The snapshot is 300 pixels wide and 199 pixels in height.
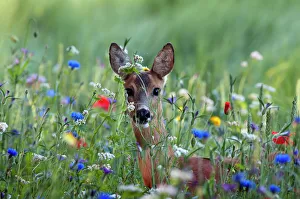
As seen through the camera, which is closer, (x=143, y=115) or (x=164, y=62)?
(x=143, y=115)

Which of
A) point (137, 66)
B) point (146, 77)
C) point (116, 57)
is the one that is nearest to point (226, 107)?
point (137, 66)

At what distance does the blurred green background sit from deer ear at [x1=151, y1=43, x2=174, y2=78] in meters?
2.03

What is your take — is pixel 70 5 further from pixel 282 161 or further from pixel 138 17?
pixel 282 161

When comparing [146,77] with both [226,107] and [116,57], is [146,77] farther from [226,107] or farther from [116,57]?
[226,107]

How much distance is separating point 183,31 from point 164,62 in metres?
3.78

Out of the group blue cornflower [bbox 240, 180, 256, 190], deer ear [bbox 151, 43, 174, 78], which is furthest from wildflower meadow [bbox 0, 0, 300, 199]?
blue cornflower [bbox 240, 180, 256, 190]

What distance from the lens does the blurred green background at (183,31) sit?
721cm

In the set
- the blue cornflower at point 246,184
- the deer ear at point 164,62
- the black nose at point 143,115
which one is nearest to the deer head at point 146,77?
the deer ear at point 164,62

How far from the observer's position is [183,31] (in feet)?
27.1

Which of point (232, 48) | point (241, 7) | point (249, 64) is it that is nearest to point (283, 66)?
point (249, 64)

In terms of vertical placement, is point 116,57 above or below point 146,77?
above

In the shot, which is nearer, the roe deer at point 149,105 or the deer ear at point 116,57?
the roe deer at point 149,105

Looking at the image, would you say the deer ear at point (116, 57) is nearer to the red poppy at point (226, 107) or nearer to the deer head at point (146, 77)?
the deer head at point (146, 77)

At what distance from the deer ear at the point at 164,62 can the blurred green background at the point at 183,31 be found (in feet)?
6.67
